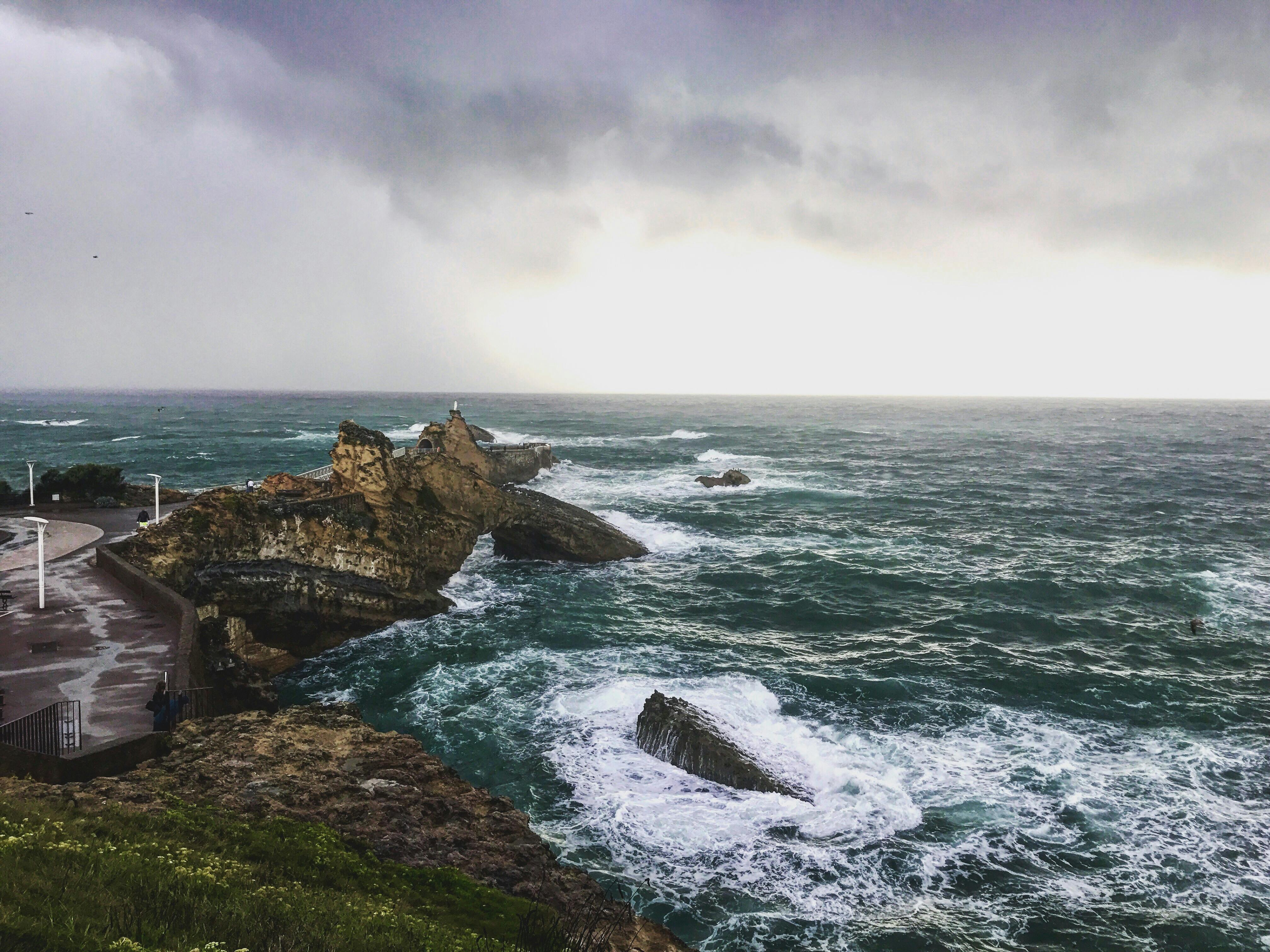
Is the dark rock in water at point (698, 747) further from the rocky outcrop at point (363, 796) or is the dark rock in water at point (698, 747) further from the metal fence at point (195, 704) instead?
the metal fence at point (195, 704)

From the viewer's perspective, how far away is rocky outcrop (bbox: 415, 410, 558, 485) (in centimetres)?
4900

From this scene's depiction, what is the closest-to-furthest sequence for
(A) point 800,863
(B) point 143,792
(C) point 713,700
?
(B) point 143,792 → (A) point 800,863 → (C) point 713,700

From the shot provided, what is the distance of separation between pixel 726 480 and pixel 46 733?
178 ft

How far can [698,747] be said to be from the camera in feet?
60.1

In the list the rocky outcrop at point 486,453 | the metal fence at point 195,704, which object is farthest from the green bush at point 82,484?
the metal fence at point 195,704

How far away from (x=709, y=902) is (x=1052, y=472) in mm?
78250

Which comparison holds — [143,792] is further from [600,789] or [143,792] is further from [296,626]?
[296,626]

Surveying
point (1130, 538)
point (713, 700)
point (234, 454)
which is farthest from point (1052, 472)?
point (234, 454)

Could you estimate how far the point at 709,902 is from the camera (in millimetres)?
13914

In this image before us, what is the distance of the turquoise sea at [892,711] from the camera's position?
14.2m

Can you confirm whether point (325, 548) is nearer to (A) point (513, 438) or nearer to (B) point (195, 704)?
(B) point (195, 704)

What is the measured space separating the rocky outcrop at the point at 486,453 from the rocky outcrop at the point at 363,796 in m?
21.6

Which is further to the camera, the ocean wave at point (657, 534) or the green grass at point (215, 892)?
the ocean wave at point (657, 534)

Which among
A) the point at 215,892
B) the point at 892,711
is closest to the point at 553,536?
the point at 892,711
